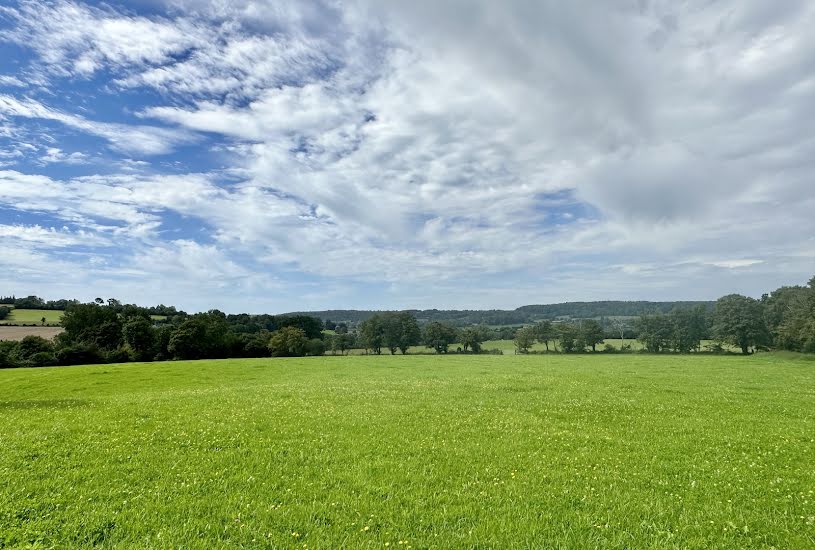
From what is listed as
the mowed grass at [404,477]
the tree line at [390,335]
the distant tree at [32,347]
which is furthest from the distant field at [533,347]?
the mowed grass at [404,477]

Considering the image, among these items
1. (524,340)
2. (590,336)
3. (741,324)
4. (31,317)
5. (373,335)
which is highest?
(31,317)

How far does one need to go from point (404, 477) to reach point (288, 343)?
104 m

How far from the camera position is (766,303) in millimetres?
116562

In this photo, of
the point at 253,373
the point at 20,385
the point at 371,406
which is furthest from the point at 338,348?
the point at 371,406

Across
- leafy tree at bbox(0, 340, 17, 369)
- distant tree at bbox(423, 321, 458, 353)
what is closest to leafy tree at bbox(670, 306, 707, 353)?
distant tree at bbox(423, 321, 458, 353)

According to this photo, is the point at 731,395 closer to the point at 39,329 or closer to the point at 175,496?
the point at 175,496

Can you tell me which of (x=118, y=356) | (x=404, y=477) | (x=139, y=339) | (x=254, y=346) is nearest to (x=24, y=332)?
(x=118, y=356)

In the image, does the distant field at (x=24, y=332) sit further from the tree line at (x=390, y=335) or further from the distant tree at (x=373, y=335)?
the distant tree at (x=373, y=335)

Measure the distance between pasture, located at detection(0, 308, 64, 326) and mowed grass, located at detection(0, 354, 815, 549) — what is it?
136169mm

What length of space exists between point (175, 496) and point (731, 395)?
3140cm

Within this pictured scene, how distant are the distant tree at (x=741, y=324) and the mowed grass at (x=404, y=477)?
95.5 meters

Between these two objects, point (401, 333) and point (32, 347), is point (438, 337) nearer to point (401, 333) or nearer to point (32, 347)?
point (401, 333)

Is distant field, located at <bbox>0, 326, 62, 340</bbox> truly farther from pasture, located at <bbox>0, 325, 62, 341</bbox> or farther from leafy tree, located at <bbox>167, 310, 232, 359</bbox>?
leafy tree, located at <bbox>167, 310, 232, 359</bbox>

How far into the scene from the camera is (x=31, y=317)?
131 metres
